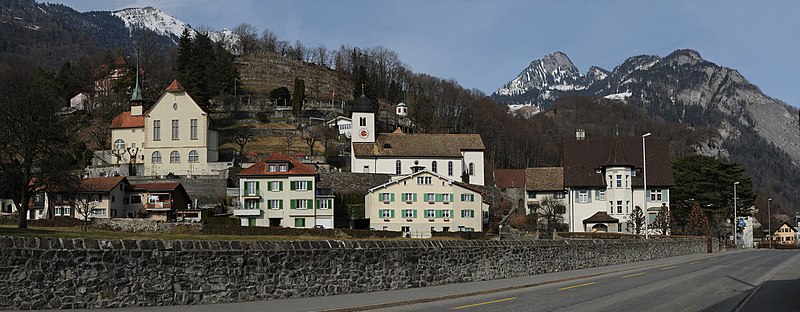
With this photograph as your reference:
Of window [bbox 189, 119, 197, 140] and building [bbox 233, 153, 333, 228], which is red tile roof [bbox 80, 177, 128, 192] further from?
window [bbox 189, 119, 197, 140]

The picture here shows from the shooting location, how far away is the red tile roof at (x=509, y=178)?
107812 millimetres

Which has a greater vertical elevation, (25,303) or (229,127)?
(229,127)

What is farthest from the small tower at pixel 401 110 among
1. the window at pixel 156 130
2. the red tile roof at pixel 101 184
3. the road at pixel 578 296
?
the road at pixel 578 296

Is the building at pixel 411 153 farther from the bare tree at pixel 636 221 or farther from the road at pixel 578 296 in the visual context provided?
the road at pixel 578 296

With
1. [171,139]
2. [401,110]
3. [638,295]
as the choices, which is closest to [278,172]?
[171,139]

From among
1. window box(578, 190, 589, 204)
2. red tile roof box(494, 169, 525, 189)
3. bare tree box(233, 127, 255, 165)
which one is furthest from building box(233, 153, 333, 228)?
red tile roof box(494, 169, 525, 189)

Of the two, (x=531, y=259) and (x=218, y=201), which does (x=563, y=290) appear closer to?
(x=531, y=259)

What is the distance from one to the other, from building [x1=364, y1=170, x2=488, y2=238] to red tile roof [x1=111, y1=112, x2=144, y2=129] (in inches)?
1353

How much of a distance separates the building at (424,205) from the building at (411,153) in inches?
733

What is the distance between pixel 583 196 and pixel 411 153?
25629 mm

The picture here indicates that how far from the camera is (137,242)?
17.0 meters

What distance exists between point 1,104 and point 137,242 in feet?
149

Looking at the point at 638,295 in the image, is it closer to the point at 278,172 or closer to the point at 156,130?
the point at 278,172

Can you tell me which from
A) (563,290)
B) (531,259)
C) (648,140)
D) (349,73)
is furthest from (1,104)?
(349,73)
